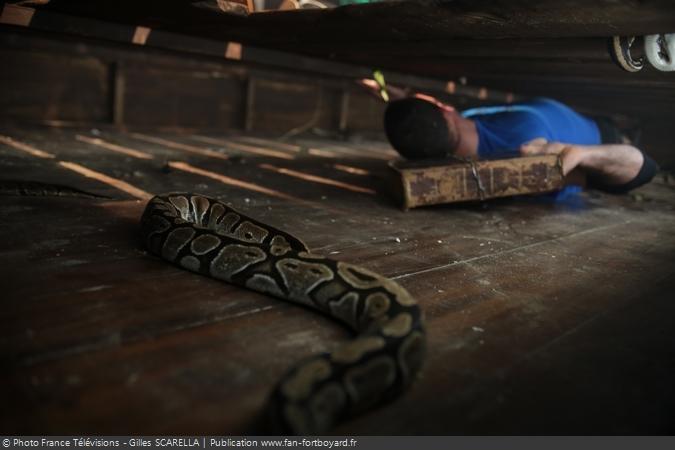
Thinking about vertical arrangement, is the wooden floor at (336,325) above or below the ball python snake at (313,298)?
below

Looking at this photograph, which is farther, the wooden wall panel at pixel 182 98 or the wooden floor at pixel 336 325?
the wooden wall panel at pixel 182 98

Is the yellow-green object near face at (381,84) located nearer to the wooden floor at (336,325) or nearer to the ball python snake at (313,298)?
the wooden floor at (336,325)

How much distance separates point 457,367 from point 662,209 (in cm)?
435

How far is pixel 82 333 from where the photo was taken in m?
1.62

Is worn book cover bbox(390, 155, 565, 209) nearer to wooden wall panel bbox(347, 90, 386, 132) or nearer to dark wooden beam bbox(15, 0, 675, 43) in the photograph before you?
dark wooden beam bbox(15, 0, 675, 43)

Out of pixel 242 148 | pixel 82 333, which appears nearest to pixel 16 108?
pixel 242 148

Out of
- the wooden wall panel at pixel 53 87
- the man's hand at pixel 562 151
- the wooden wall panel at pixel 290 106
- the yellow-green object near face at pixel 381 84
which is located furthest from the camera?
the wooden wall panel at pixel 290 106

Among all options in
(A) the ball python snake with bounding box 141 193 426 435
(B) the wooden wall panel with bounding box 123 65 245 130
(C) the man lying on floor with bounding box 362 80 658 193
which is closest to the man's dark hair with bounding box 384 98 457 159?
(C) the man lying on floor with bounding box 362 80 658 193

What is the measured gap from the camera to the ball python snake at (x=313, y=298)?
4.24 feet

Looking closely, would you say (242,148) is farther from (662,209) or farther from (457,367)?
(457,367)

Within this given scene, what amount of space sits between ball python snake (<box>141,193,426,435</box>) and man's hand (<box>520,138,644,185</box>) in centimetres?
293

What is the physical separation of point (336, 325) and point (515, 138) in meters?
4.00

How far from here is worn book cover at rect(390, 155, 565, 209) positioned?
151 inches
